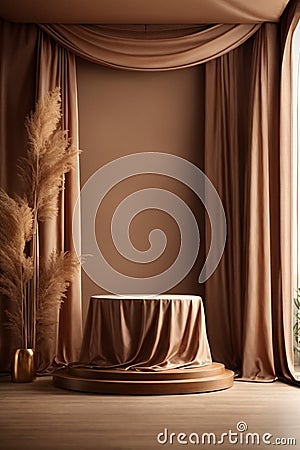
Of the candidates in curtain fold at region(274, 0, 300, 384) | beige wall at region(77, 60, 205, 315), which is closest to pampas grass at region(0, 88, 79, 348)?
beige wall at region(77, 60, 205, 315)

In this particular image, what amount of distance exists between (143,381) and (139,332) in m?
0.32

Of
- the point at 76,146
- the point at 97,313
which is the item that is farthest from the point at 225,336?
the point at 76,146

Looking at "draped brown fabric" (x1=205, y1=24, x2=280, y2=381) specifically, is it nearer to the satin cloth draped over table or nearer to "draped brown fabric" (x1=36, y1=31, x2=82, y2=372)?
the satin cloth draped over table

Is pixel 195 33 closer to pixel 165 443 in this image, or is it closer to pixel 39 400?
pixel 39 400

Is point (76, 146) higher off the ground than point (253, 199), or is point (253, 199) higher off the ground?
point (76, 146)

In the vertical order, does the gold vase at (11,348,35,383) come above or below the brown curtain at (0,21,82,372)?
below

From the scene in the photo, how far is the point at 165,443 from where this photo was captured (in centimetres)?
371

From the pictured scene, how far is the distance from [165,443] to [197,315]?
1.76m

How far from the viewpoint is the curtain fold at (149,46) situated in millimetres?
6230

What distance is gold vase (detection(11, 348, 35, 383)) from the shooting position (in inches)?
224

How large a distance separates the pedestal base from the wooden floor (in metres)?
0.07

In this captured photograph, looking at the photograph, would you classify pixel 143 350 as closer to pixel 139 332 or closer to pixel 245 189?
pixel 139 332

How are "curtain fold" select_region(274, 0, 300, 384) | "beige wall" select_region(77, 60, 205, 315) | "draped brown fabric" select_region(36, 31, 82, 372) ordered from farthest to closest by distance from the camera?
"beige wall" select_region(77, 60, 205, 315), "draped brown fabric" select_region(36, 31, 82, 372), "curtain fold" select_region(274, 0, 300, 384)

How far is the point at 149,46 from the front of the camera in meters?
6.28
